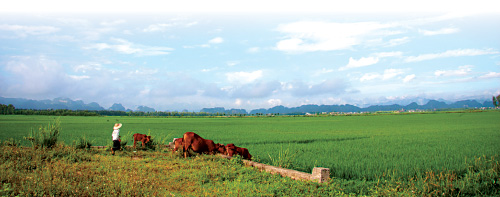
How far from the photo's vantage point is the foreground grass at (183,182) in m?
6.80

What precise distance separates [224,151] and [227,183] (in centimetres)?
418

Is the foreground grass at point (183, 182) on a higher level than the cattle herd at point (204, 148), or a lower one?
lower

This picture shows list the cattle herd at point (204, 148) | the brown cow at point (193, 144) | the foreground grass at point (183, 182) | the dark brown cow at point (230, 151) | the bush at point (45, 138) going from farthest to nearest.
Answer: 1. the bush at point (45, 138)
2. the brown cow at point (193, 144)
3. the cattle herd at point (204, 148)
4. the dark brown cow at point (230, 151)
5. the foreground grass at point (183, 182)

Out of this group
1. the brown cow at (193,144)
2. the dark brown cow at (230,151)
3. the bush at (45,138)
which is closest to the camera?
the dark brown cow at (230,151)

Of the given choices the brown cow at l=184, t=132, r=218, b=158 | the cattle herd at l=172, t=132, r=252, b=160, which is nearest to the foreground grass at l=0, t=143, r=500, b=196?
the cattle herd at l=172, t=132, r=252, b=160

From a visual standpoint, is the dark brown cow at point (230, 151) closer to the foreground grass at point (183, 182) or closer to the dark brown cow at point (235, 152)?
the dark brown cow at point (235, 152)

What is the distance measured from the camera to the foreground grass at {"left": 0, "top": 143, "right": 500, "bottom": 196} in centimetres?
680

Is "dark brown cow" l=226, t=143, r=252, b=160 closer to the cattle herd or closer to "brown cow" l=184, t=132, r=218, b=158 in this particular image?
the cattle herd

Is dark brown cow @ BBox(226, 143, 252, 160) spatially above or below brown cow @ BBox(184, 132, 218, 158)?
below

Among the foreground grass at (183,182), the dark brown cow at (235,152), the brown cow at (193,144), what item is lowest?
the foreground grass at (183,182)

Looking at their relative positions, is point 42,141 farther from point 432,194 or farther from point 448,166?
point 448,166

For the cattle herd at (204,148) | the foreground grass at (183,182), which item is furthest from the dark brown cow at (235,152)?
the foreground grass at (183,182)

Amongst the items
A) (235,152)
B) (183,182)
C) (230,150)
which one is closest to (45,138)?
(230,150)

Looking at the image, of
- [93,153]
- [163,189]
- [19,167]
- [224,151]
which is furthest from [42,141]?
[163,189]
